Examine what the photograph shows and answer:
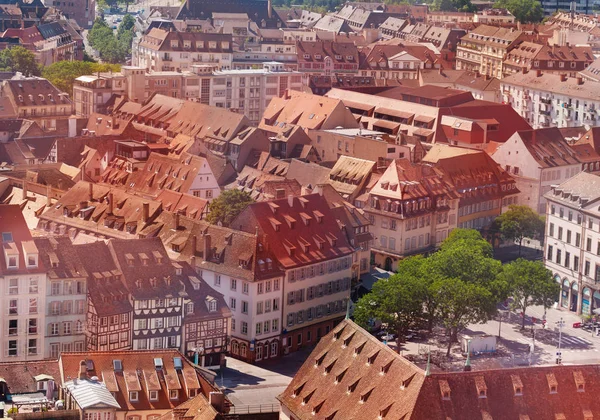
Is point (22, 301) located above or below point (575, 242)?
above

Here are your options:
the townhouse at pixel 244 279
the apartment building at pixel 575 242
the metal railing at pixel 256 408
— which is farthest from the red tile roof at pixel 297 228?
the apartment building at pixel 575 242

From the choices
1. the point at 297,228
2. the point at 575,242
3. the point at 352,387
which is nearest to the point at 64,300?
the point at 297,228

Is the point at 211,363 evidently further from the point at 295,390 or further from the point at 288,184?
the point at 288,184

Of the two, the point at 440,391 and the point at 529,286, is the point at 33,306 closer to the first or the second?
the point at 440,391

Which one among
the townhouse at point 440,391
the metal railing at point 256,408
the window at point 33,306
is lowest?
the metal railing at point 256,408

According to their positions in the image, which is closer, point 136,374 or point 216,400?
point 216,400

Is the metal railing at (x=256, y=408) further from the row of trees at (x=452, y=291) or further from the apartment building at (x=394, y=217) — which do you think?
the apartment building at (x=394, y=217)
